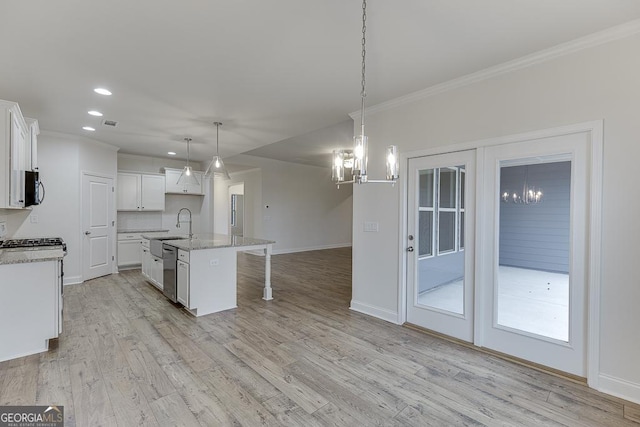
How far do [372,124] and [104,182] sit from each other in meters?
5.31

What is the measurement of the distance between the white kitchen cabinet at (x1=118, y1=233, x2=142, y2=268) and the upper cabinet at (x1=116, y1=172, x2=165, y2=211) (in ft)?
2.06

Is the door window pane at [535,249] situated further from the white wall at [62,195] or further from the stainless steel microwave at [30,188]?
the white wall at [62,195]

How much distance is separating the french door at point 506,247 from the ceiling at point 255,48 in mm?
898

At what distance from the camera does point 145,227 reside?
7.09 meters

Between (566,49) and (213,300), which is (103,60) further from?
(566,49)

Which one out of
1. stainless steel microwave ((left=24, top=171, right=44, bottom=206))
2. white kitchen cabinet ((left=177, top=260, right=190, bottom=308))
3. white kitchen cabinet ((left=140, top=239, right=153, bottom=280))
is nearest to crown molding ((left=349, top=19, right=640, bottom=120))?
white kitchen cabinet ((left=177, top=260, right=190, bottom=308))

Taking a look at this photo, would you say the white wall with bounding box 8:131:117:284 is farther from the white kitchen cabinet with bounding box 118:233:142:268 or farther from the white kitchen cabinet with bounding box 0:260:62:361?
the white kitchen cabinet with bounding box 0:260:62:361

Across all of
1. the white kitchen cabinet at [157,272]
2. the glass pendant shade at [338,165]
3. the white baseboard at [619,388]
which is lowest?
the white baseboard at [619,388]

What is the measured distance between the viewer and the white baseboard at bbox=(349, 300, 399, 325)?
3562 millimetres

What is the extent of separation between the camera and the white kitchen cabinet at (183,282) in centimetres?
375

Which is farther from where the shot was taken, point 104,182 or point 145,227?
point 145,227

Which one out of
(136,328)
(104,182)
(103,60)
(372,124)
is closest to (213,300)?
(136,328)

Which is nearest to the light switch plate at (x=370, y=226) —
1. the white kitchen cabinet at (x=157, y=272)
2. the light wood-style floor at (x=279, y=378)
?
the light wood-style floor at (x=279, y=378)

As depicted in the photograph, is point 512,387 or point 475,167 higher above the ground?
point 475,167
